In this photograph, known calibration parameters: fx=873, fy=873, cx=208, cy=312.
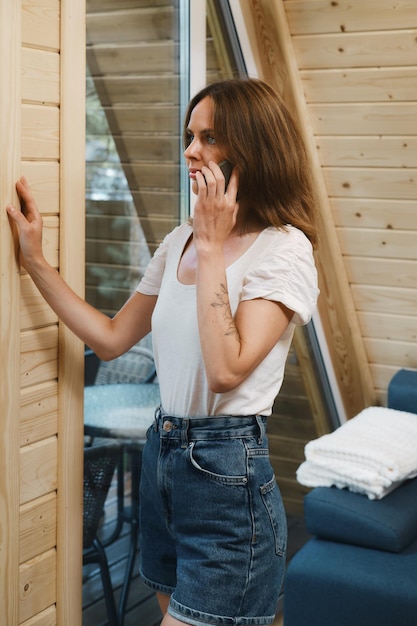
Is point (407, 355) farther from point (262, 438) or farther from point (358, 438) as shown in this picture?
point (262, 438)

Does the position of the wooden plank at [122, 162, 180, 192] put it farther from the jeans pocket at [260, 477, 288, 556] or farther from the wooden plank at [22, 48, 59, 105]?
the jeans pocket at [260, 477, 288, 556]

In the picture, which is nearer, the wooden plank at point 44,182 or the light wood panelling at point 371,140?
the wooden plank at point 44,182

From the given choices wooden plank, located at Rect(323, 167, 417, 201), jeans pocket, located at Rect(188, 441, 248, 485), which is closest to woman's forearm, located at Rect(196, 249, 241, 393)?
jeans pocket, located at Rect(188, 441, 248, 485)

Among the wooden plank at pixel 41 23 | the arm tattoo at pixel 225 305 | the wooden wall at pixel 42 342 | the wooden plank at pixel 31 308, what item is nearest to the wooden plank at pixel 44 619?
the wooden wall at pixel 42 342

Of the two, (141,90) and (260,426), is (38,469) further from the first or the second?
(141,90)

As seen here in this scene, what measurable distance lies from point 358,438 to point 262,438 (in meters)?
1.15

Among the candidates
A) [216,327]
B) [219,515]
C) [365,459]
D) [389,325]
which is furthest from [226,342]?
[389,325]

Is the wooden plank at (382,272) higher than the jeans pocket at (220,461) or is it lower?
higher

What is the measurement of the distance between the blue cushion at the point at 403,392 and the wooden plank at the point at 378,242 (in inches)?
16.9

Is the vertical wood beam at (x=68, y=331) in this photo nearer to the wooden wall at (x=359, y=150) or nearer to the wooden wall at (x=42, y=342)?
the wooden wall at (x=42, y=342)

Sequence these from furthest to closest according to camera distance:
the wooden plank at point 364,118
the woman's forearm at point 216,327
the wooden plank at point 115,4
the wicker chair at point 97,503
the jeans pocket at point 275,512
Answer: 1. the wooden plank at point 364,118
2. the wicker chair at point 97,503
3. the wooden plank at point 115,4
4. the jeans pocket at point 275,512
5. the woman's forearm at point 216,327

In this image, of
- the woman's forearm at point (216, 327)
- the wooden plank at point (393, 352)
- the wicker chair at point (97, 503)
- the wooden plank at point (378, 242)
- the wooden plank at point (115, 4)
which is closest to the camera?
the woman's forearm at point (216, 327)

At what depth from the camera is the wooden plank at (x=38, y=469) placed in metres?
1.56

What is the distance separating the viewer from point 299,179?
1.56 metres
